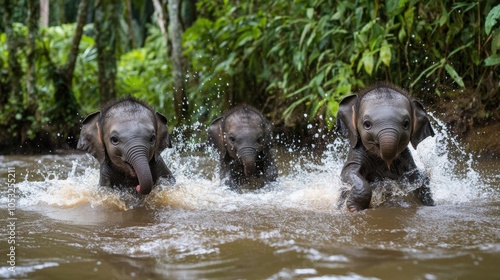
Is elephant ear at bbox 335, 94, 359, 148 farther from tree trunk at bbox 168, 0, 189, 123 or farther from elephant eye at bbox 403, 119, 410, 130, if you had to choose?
tree trunk at bbox 168, 0, 189, 123

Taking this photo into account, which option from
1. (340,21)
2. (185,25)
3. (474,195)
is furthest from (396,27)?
(185,25)

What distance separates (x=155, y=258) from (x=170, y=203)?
2.77 metres

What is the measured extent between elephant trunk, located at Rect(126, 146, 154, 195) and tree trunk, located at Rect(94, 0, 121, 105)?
8.99 metres

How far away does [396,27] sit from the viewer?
1084 cm

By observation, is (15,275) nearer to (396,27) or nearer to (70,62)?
(396,27)

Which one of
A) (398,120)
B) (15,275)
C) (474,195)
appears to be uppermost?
(398,120)

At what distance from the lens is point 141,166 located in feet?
22.4

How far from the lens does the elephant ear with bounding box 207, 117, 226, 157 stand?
30.5 ft

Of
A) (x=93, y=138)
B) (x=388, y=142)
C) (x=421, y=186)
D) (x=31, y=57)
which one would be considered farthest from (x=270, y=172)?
(x=31, y=57)

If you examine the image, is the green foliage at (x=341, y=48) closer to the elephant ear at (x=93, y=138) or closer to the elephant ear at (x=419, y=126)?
the elephant ear at (x=419, y=126)

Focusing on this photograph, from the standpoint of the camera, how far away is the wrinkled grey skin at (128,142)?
6.93 metres

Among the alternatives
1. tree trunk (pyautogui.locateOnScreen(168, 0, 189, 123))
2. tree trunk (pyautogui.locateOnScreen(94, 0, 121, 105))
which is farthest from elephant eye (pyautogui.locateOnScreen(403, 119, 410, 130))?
tree trunk (pyautogui.locateOnScreen(94, 0, 121, 105))

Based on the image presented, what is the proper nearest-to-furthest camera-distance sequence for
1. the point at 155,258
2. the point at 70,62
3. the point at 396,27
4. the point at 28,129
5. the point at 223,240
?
1. the point at 155,258
2. the point at 223,240
3. the point at 396,27
4. the point at 28,129
5. the point at 70,62

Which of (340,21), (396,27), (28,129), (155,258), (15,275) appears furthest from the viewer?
(28,129)
